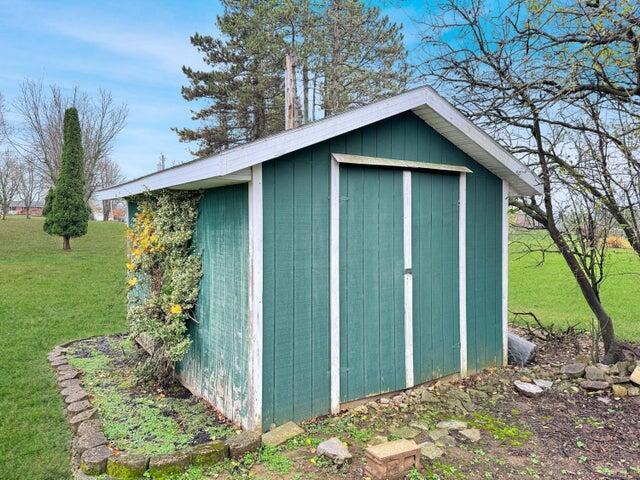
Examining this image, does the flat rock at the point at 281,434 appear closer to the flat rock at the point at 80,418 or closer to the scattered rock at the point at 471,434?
the scattered rock at the point at 471,434

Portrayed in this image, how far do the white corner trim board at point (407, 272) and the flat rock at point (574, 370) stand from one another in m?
1.81

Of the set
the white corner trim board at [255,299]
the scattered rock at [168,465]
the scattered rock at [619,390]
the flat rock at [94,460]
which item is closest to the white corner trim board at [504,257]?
the scattered rock at [619,390]

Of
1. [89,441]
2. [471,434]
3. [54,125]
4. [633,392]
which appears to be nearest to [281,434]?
[89,441]

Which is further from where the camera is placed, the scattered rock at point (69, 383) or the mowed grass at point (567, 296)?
the mowed grass at point (567, 296)

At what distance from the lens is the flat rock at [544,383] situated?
4.46m

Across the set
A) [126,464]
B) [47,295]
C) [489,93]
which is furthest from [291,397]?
[47,295]

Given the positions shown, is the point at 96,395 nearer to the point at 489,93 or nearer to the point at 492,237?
the point at 492,237

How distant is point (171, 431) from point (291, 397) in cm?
98

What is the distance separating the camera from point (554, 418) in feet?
12.6

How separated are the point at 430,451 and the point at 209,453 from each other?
→ 157 cm

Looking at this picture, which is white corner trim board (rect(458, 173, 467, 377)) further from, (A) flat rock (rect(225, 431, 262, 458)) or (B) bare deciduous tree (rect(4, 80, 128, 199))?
(B) bare deciduous tree (rect(4, 80, 128, 199))

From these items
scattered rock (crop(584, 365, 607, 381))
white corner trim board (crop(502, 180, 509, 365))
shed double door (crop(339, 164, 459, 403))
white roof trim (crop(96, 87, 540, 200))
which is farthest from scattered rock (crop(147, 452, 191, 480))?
scattered rock (crop(584, 365, 607, 381))

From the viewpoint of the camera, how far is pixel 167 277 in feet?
14.6

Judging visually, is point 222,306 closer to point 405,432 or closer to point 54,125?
point 405,432
